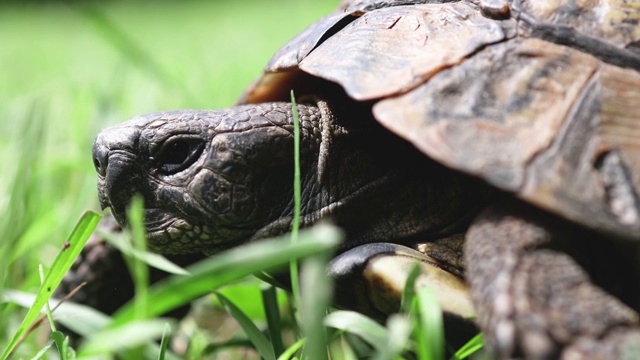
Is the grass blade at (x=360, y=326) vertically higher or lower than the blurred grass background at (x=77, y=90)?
higher

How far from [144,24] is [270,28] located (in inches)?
173

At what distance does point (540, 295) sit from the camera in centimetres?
113

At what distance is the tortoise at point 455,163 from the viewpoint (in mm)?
1187

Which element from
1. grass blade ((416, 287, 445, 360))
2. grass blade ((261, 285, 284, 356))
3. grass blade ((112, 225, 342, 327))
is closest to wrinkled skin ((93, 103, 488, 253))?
grass blade ((261, 285, 284, 356))

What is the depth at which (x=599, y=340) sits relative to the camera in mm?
1074

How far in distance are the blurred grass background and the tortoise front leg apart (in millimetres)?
990

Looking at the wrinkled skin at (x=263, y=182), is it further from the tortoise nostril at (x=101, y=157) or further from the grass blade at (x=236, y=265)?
the grass blade at (x=236, y=265)

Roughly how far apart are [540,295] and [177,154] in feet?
2.71

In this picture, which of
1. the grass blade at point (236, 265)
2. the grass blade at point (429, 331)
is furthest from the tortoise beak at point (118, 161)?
the grass blade at point (429, 331)

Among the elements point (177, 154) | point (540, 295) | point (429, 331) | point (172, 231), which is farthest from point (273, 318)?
point (540, 295)

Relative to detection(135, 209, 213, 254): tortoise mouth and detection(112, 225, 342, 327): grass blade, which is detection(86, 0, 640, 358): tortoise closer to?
detection(135, 209, 213, 254): tortoise mouth

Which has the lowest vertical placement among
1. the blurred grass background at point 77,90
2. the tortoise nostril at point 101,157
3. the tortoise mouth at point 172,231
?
the blurred grass background at point 77,90

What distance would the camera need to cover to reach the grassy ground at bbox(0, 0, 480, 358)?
75.9 inches

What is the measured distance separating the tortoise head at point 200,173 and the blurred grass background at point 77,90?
12.0 inches
